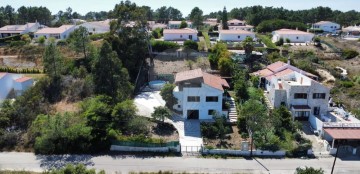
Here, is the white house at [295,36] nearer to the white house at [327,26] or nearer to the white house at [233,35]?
the white house at [233,35]

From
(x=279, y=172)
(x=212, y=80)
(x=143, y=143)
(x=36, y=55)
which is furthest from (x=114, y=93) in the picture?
(x=36, y=55)

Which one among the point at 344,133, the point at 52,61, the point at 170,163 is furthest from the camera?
the point at 52,61

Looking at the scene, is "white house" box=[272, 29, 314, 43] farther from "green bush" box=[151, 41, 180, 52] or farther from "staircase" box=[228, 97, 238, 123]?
"staircase" box=[228, 97, 238, 123]

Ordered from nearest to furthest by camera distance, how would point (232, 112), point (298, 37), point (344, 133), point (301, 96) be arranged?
point (344, 133)
point (301, 96)
point (232, 112)
point (298, 37)

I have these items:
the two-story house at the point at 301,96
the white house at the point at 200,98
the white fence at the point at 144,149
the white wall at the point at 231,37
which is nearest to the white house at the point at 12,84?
the white fence at the point at 144,149

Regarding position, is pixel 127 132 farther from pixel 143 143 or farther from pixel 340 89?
pixel 340 89

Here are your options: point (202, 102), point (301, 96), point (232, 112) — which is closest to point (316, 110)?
point (301, 96)

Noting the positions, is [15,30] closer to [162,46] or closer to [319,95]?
[162,46]
